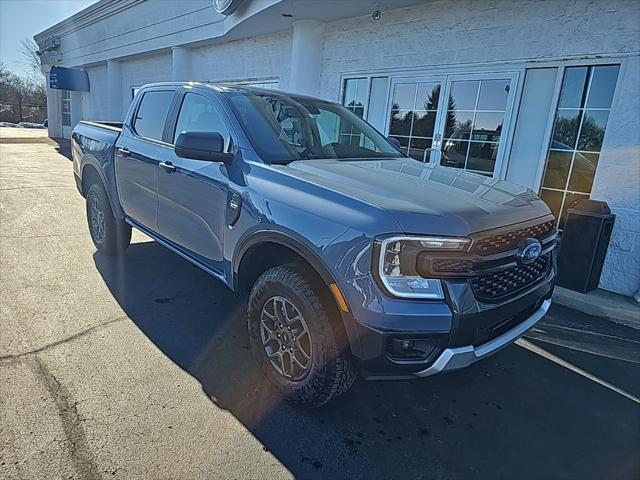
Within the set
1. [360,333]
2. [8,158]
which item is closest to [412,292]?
[360,333]

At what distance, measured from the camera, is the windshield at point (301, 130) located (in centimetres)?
295

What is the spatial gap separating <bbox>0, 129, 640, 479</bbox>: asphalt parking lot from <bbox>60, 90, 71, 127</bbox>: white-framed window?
24092 millimetres

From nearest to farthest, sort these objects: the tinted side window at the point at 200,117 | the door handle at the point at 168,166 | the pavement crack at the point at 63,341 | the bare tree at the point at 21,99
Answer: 1. the pavement crack at the point at 63,341
2. the tinted side window at the point at 200,117
3. the door handle at the point at 168,166
4. the bare tree at the point at 21,99

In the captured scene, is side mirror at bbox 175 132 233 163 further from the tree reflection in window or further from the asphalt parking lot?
the tree reflection in window

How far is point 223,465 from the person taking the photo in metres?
2.09

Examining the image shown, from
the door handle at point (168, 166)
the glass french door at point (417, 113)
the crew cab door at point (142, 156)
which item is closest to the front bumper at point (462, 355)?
the door handle at point (168, 166)

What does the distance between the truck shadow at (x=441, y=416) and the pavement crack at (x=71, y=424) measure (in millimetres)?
690

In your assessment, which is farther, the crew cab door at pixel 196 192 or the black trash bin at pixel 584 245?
the black trash bin at pixel 584 245

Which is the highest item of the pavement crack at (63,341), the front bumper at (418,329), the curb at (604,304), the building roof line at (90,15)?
the building roof line at (90,15)

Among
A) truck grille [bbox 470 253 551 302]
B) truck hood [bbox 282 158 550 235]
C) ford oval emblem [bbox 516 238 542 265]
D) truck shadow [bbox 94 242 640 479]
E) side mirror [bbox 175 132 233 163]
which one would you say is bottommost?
truck shadow [bbox 94 242 640 479]

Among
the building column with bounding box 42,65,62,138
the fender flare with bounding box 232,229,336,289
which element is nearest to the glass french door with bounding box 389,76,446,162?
the fender flare with bounding box 232,229,336,289

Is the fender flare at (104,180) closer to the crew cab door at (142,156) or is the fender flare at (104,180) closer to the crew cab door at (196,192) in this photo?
the crew cab door at (142,156)

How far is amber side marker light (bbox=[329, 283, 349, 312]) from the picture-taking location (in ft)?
6.91

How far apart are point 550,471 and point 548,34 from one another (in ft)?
16.7
